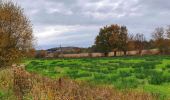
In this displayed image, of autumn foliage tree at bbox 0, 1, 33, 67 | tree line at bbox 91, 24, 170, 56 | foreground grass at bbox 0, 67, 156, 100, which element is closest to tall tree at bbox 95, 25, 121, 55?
tree line at bbox 91, 24, 170, 56

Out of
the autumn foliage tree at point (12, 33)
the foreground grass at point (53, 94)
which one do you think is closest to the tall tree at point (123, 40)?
the autumn foliage tree at point (12, 33)

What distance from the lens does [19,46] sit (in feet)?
150

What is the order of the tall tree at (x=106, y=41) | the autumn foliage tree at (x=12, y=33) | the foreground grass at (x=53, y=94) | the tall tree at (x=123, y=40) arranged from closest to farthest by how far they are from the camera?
the foreground grass at (x=53, y=94) < the autumn foliage tree at (x=12, y=33) < the tall tree at (x=106, y=41) < the tall tree at (x=123, y=40)

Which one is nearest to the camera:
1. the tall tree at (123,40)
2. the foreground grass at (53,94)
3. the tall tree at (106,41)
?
the foreground grass at (53,94)

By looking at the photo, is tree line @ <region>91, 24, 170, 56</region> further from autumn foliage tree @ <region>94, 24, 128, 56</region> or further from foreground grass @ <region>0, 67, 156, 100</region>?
foreground grass @ <region>0, 67, 156, 100</region>

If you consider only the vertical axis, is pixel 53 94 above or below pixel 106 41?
below

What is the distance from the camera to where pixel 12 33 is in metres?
44.6

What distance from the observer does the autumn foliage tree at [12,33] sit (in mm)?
44062

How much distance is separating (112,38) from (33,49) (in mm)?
67428

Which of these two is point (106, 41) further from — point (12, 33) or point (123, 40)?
point (12, 33)

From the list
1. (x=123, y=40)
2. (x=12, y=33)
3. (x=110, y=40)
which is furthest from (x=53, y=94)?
(x=123, y=40)

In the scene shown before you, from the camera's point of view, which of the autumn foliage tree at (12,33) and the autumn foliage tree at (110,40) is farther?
the autumn foliage tree at (110,40)

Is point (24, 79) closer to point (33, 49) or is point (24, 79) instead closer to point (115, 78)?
point (115, 78)

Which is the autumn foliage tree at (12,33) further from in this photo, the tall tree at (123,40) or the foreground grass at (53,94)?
the tall tree at (123,40)
